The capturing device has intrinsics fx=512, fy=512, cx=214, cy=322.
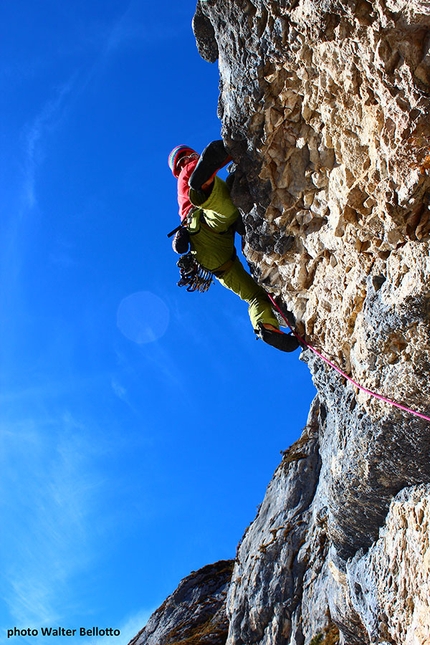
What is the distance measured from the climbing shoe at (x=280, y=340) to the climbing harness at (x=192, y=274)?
1.45m

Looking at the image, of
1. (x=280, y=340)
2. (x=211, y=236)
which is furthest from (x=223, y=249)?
(x=280, y=340)

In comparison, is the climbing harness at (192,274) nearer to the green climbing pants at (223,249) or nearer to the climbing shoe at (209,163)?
the green climbing pants at (223,249)

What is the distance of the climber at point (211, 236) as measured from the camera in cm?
573

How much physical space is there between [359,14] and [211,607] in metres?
14.3

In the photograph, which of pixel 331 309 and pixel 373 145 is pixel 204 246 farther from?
pixel 373 145

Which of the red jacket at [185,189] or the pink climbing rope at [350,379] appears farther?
the red jacket at [185,189]

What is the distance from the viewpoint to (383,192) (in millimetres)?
4016

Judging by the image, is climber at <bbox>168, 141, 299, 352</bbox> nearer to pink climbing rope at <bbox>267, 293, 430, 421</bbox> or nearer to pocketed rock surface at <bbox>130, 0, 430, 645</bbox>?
pink climbing rope at <bbox>267, 293, 430, 421</bbox>

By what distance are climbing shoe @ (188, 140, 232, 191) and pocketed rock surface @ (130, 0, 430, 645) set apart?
0.97 feet

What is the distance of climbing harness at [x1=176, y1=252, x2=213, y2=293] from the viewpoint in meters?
7.34

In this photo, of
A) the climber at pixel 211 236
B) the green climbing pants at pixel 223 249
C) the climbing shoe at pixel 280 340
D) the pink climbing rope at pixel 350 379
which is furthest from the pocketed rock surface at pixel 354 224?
the green climbing pants at pixel 223 249

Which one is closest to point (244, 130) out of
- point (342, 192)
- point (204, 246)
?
point (342, 192)

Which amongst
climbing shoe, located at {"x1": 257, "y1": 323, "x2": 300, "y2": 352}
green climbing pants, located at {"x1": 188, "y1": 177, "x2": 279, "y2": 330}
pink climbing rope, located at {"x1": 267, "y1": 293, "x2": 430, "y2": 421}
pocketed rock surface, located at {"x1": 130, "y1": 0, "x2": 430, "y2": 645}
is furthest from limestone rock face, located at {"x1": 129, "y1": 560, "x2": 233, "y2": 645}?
pink climbing rope, located at {"x1": 267, "y1": 293, "x2": 430, "y2": 421}

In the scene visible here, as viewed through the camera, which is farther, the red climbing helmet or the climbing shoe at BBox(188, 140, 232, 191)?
the red climbing helmet
